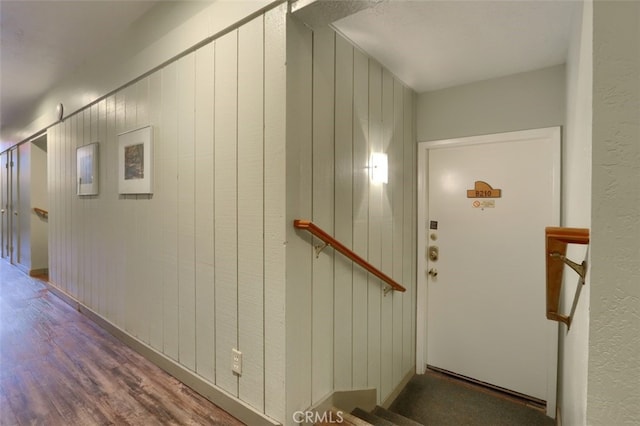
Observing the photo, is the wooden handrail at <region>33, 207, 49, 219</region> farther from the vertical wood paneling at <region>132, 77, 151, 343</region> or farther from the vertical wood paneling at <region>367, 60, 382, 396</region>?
the vertical wood paneling at <region>367, 60, 382, 396</region>

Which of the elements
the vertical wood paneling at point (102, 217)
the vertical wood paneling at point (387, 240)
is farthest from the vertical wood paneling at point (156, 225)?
the vertical wood paneling at point (387, 240)

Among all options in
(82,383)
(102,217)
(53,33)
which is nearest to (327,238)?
(82,383)

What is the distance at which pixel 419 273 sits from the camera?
3027 millimetres

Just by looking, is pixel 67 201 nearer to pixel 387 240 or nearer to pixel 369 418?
pixel 387 240

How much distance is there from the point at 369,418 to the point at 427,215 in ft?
5.99

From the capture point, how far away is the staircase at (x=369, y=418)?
1.68m

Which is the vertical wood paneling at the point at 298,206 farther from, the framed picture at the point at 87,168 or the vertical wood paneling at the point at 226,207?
the framed picture at the point at 87,168

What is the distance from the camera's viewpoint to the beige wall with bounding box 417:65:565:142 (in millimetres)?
2410

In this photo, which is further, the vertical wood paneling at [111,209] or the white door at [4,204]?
the white door at [4,204]

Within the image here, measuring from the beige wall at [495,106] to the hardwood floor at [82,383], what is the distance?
9.34 ft

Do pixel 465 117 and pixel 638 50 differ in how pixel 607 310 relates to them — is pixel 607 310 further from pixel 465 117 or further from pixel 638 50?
pixel 465 117

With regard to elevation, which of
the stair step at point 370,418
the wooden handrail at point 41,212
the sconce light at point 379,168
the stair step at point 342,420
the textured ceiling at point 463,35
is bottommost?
the stair step at point 370,418

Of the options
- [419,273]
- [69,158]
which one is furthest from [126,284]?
[419,273]

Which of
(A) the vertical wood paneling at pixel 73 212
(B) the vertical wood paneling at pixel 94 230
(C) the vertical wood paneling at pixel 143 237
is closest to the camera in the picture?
(C) the vertical wood paneling at pixel 143 237
